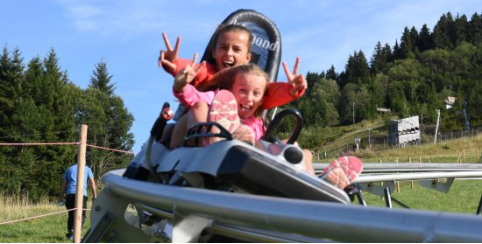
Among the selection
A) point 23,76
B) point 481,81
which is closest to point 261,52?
point 23,76

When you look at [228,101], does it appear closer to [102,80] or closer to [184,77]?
[184,77]

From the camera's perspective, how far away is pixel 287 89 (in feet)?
9.96

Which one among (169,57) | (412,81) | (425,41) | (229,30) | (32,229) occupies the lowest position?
(32,229)

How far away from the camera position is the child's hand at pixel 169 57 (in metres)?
2.87

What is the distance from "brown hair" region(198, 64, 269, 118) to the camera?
292cm

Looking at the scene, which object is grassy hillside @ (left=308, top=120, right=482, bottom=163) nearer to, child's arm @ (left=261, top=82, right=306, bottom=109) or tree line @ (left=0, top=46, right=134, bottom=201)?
tree line @ (left=0, top=46, right=134, bottom=201)

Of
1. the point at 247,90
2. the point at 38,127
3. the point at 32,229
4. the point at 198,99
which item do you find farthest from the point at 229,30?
the point at 38,127

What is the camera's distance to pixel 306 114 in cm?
10094

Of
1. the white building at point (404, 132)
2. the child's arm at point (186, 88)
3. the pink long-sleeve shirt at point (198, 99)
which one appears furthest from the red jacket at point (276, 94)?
the white building at point (404, 132)

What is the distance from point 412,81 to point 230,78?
12198cm

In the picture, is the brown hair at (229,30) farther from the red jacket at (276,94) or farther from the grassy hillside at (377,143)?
the grassy hillside at (377,143)

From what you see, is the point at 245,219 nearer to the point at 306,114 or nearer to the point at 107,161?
the point at 107,161

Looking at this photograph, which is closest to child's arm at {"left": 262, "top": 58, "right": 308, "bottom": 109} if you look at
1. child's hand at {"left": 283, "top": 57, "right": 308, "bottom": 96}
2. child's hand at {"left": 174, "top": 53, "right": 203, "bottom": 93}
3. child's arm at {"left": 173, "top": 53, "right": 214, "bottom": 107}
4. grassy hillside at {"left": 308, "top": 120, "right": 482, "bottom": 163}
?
child's hand at {"left": 283, "top": 57, "right": 308, "bottom": 96}

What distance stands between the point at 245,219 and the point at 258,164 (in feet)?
1.47
